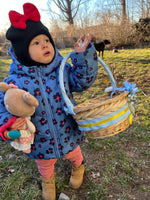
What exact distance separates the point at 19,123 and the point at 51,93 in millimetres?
312

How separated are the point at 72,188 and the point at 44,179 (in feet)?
1.12

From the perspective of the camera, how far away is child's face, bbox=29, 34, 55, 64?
1.16 m

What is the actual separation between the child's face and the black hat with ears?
26 mm

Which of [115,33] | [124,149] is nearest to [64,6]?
[115,33]

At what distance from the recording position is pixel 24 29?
1.12 m

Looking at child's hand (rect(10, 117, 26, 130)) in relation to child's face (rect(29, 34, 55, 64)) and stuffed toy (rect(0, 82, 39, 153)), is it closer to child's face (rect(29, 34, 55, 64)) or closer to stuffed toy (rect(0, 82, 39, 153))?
stuffed toy (rect(0, 82, 39, 153))

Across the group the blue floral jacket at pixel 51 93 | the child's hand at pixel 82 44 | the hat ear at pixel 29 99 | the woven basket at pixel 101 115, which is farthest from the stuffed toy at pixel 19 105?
the child's hand at pixel 82 44

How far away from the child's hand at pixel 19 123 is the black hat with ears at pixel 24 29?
1.35 ft

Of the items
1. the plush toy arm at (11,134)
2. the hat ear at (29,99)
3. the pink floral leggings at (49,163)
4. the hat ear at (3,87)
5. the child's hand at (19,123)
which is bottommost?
the pink floral leggings at (49,163)

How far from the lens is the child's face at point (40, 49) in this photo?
1.16m

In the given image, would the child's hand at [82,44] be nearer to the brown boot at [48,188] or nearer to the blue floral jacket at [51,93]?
the blue floral jacket at [51,93]

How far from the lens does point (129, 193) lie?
1.57 metres

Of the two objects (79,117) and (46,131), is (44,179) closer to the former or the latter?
(46,131)

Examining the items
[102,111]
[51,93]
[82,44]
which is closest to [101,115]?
[102,111]
